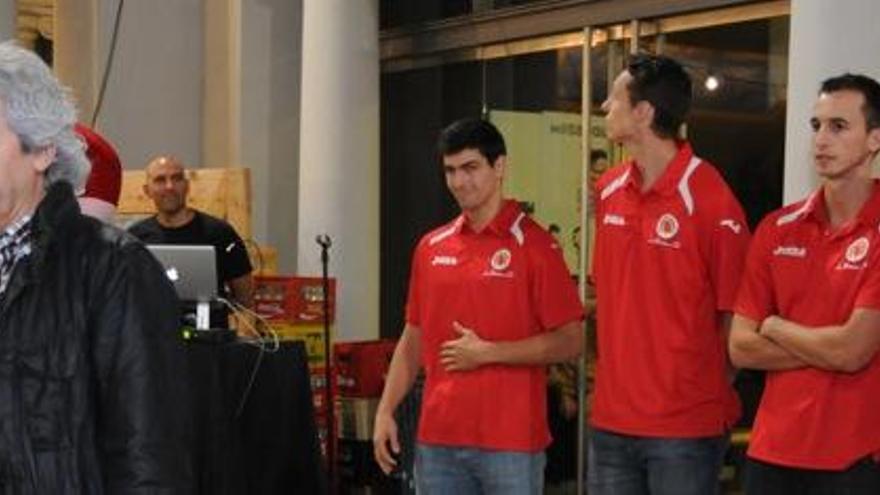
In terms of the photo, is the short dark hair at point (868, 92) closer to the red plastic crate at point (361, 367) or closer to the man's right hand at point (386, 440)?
the man's right hand at point (386, 440)

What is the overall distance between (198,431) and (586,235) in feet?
10.6

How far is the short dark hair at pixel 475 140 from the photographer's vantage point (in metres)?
3.85

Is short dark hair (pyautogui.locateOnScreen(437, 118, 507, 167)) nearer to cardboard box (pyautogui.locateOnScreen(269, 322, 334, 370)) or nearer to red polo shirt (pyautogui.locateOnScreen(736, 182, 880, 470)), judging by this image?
red polo shirt (pyautogui.locateOnScreen(736, 182, 880, 470))

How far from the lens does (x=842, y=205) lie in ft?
10.4

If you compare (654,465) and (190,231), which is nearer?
(654,465)

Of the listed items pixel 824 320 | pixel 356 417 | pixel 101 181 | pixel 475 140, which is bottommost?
pixel 356 417

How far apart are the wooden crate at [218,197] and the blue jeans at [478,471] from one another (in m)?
4.09

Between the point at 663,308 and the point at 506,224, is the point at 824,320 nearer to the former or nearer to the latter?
the point at 663,308

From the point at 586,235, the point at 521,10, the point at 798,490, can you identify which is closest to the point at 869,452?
the point at 798,490

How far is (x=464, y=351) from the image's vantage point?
372 centimetres

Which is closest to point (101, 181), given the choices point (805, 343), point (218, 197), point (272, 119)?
point (805, 343)

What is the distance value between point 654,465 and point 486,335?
2.15 feet

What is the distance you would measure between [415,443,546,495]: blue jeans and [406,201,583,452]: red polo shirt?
0.09ft

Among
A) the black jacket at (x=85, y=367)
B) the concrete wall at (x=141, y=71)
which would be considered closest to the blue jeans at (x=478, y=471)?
the black jacket at (x=85, y=367)
